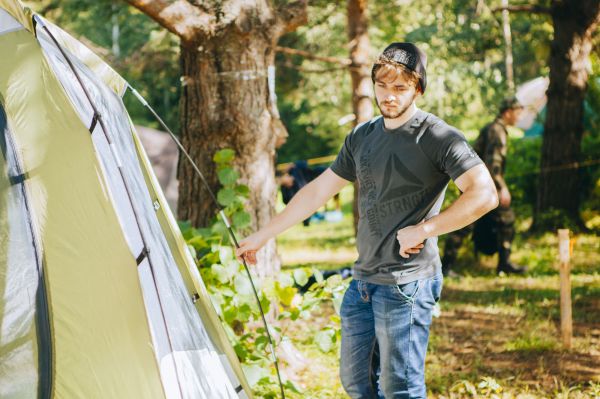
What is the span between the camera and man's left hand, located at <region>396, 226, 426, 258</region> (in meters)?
2.45

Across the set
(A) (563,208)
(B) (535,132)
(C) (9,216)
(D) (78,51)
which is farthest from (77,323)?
(B) (535,132)

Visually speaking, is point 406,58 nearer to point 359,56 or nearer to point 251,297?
point 251,297

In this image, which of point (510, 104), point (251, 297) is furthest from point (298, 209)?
point (510, 104)

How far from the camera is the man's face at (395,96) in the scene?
2.56 m

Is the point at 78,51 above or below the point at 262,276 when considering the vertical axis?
above

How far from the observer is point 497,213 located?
7523 mm

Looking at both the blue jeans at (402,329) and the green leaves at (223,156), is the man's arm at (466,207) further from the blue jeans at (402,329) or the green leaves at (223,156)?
the green leaves at (223,156)

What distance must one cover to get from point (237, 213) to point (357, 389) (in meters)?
1.49

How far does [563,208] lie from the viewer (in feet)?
33.0

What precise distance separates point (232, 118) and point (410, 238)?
7.28 feet

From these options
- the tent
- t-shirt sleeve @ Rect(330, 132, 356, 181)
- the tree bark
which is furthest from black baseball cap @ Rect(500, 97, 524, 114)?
the tent

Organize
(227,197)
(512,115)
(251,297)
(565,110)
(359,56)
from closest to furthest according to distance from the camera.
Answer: (251,297) < (227,197) < (512,115) < (359,56) < (565,110)

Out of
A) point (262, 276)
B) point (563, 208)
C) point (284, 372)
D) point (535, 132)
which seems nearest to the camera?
point (284, 372)

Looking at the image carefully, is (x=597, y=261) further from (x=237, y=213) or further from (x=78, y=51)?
(x=78, y=51)
